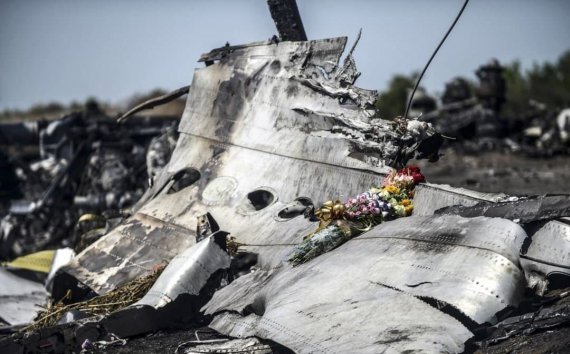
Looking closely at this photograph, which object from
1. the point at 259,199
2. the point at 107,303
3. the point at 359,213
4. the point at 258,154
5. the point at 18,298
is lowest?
the point at 18,298

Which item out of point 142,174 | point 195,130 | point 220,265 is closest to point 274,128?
point 195,130

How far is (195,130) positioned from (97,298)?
403cm

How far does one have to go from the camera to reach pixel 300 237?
1006 centimetres

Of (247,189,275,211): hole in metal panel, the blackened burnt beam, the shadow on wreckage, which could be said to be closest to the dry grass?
(247,189,275,211): hole in metal panel

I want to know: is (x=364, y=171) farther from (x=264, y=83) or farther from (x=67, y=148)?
(x=67, y=148)

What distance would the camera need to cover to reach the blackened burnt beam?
13625 mm

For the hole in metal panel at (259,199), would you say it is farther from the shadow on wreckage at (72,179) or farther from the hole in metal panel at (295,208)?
the shadow on wreckage at (72,179)

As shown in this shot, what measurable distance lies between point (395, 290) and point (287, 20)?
24.5 ft

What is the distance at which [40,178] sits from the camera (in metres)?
23.1

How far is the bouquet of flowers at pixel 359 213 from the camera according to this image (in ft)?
30.0

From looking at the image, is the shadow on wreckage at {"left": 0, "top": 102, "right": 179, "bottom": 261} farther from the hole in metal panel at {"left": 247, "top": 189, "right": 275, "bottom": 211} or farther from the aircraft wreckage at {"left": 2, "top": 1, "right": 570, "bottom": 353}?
the hole in metal panel at {"left": 247, "top": 189, "right": 275, "bottom": 211}

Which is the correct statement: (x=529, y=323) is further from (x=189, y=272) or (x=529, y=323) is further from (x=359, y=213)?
(x=189, y=272)

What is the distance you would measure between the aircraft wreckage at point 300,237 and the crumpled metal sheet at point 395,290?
16 mm

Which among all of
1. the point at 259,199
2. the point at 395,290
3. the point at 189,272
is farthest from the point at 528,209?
the point at 259,199
